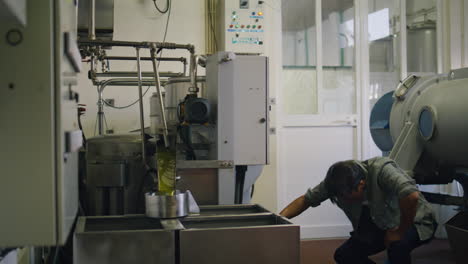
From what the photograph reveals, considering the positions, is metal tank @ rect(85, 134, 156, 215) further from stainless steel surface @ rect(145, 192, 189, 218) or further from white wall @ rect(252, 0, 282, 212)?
white wall @ rect(252, 0, 282, 212)

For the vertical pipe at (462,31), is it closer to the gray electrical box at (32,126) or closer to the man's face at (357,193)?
the man's face at (357,193)

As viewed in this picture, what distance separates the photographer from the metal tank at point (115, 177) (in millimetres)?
2164

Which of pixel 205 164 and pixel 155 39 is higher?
pixel 155 39

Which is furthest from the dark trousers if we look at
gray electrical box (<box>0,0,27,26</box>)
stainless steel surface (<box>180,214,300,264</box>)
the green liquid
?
gray electrical box (<box>0,0,27,26</box>)

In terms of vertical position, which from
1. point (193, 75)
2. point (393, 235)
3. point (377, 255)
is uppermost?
point (193, 75)

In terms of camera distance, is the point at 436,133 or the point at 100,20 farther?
the point at 436,133

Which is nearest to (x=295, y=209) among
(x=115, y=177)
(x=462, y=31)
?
(x=115, y=177)

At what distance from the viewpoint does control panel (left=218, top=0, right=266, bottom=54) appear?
3652 mm

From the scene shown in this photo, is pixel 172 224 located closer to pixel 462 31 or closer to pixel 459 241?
pixel 459 241

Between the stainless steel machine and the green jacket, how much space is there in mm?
235

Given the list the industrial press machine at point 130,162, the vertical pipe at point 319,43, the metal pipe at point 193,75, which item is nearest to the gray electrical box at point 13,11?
the industrial press machine at point 130,162

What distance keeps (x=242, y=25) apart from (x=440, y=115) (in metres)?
1.62

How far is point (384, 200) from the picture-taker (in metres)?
2.58

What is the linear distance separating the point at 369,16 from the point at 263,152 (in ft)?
8.45
